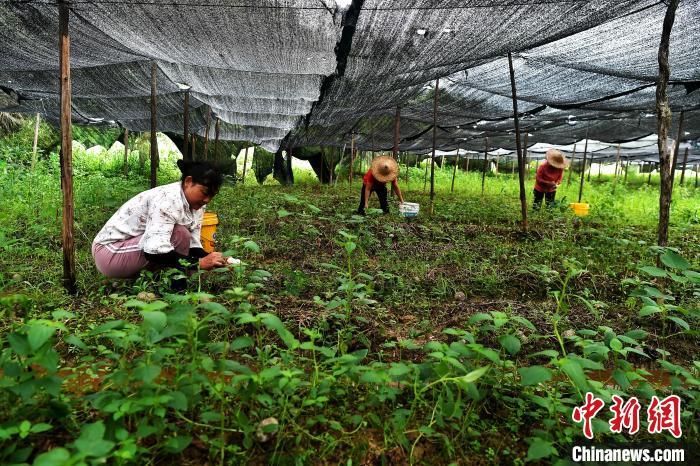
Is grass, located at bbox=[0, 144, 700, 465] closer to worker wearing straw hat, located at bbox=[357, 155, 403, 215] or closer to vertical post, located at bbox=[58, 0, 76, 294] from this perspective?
vertical post, located at bbox=[58, 0, 76, 294]

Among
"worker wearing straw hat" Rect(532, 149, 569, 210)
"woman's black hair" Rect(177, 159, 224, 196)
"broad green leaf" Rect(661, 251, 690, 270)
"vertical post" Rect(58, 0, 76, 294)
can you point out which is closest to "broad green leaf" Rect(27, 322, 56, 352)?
"woman's black hair" Rect(177, 159, 224, 196)

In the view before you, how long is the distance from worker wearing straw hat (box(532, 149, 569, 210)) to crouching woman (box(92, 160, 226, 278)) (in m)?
6.79

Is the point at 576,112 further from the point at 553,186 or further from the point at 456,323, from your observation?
the point at 456,323

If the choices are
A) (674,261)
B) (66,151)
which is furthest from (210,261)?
(674,261)

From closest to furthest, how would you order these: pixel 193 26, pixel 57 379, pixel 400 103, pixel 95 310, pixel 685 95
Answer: pixel 57 379
pixel 95 310
pixel 193 26
pixel 685 95
pixel 400 103

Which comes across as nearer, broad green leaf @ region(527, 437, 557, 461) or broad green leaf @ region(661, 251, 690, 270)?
broad green leaf @ region(527, 437, 557, 461)

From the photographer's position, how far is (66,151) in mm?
3064

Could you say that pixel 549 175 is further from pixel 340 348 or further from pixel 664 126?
pixel 340 348

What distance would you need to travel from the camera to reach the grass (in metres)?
1.43

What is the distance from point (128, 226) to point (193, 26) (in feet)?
6.53

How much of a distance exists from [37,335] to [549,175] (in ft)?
28.1

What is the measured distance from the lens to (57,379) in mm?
1354

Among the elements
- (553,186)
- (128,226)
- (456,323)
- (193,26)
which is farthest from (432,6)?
(553,186)

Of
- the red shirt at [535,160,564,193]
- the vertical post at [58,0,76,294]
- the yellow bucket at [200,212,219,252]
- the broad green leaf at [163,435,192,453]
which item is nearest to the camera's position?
the broad green leaf at [163,435,192,453]
